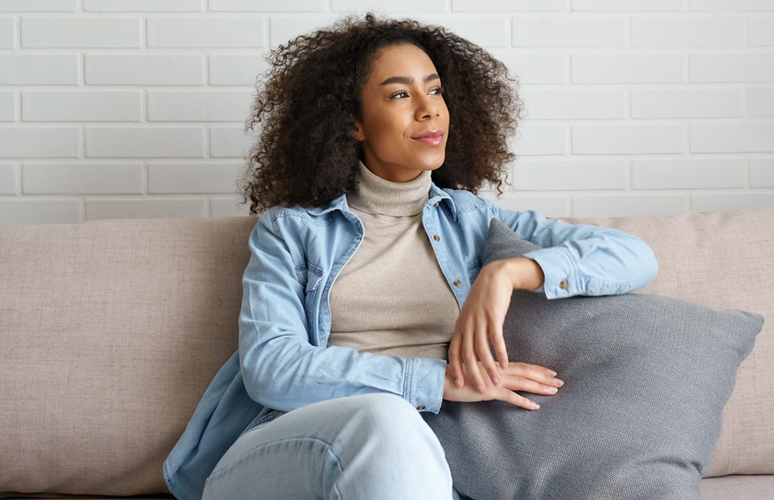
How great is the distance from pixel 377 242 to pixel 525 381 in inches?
18.5

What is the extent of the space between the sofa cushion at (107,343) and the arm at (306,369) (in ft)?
0.80

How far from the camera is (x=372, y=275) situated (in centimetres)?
136

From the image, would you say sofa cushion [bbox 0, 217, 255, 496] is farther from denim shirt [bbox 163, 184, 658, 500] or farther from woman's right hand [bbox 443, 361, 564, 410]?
woman's right hand [bbox 443, 361, 564, 410]

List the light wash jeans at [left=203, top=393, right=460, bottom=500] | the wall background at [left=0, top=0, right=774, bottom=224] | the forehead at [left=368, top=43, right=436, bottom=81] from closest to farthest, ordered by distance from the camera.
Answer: the light wash jeans at [left=203, top=393, right=460, bottom=500] → the forehead at [left=368, top=43, right=436, bottom=81] → the wall background at [left=0, top=0, right=774, bottom=224]

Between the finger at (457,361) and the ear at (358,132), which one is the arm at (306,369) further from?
the ear at (358,132)

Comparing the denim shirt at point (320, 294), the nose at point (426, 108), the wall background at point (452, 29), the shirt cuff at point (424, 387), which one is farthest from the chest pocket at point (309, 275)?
the wall background at point (452, 29)

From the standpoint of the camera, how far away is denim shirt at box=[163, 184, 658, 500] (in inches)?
45.1

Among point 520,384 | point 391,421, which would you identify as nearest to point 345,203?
point 520,384

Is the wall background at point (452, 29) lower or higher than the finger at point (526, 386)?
higher

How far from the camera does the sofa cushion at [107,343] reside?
4.49ft

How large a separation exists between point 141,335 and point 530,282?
0.83m

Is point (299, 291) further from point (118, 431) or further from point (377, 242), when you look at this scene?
point (118, 431)

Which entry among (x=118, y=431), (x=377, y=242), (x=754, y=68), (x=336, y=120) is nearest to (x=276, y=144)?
(x=336, y=120)

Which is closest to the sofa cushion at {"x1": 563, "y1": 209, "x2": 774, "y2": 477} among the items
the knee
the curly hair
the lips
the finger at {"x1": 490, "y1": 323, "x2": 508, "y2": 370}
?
the curly hair
